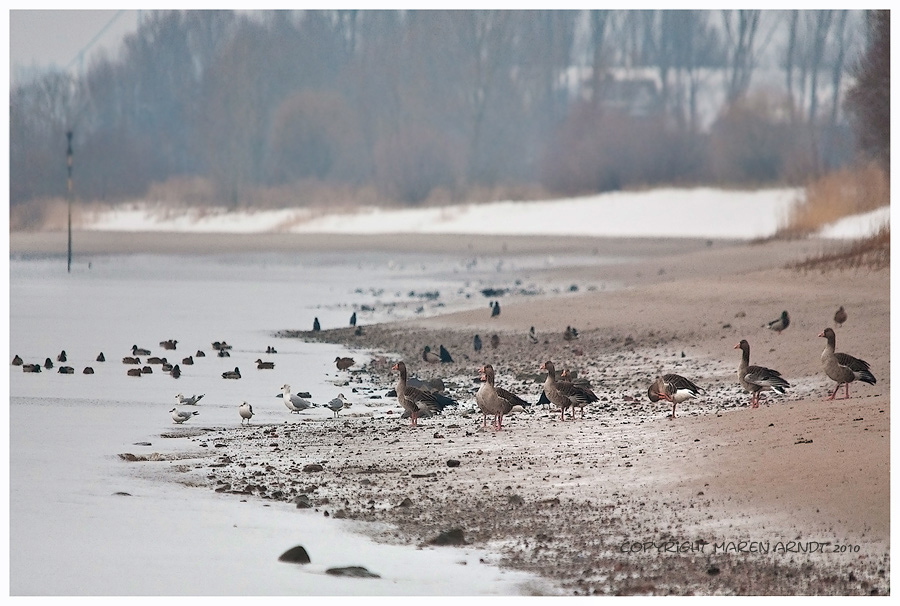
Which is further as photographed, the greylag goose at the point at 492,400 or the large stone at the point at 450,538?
the greylag goose at the point at 492,400

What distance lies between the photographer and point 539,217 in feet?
165

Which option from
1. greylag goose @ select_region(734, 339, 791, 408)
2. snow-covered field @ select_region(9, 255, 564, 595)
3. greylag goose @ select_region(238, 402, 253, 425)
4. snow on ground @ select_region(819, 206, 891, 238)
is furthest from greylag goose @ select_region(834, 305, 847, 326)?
snow on ground @ select_region(819, 206, 891, 238)

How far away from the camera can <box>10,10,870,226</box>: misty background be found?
170 ft

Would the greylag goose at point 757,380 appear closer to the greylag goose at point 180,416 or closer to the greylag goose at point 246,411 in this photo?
the greylag goose at point 246,411

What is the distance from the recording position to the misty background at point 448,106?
5184 cm

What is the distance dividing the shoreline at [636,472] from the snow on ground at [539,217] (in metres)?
30.4

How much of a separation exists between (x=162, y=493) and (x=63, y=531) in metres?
1.05

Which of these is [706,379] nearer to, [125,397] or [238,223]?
[125,397]

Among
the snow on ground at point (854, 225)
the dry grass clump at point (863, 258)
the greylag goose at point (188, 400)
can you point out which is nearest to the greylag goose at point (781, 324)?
the dry grass clump at point (863, 258)

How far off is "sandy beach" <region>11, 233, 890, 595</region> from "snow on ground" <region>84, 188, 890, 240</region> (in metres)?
29.0

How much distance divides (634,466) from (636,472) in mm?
173

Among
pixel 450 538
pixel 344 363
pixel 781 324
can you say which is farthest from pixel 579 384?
pixel 450 538

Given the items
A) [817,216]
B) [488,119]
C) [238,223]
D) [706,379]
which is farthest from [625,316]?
[488,119]

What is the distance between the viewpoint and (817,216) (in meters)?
33.6
